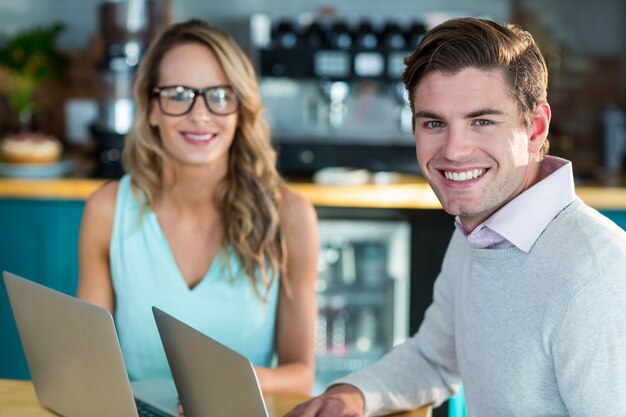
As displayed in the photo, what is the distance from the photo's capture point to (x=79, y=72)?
426 centimetres

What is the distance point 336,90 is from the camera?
3.87 meters

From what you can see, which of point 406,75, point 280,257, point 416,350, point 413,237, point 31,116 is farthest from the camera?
point 31,116

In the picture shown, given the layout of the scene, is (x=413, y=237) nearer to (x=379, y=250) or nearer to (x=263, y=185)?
(x=379, y=250)

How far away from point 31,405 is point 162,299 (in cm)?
54

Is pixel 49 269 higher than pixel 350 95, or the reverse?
pixel 350 95

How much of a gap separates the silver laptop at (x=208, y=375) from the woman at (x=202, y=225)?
678 millimetres

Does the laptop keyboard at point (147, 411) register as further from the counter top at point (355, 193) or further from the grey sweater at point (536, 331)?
the counter top at point (355, 193)

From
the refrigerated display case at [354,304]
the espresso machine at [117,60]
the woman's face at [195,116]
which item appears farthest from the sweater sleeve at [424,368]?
the espresso machine at [117,60]

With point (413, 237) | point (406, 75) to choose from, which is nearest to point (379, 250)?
point (413, 237)

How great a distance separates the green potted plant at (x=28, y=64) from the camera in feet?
13.1

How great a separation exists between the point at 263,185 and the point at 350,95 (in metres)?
1.70

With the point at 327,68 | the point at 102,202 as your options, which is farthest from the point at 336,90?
the point at 102,202

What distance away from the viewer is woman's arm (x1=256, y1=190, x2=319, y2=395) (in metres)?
2.22

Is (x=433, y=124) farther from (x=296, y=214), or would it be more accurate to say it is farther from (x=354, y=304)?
(x=354, y=304)
